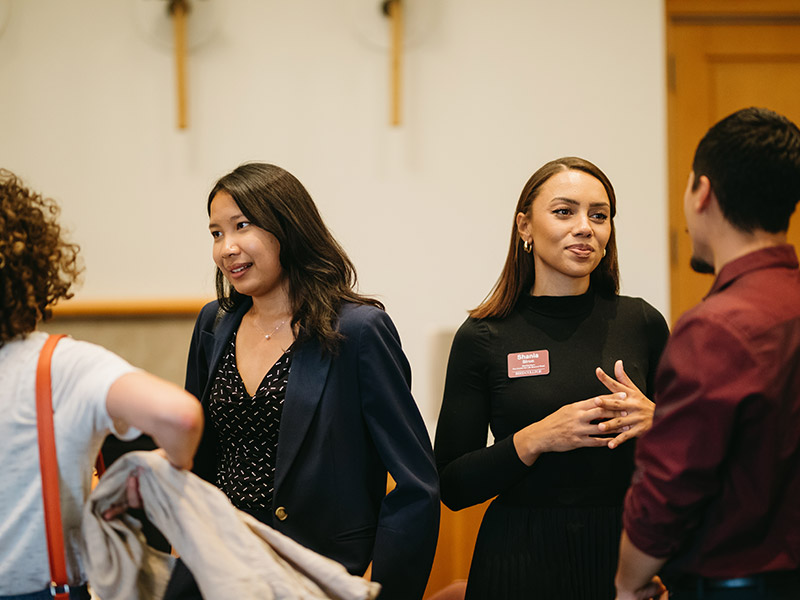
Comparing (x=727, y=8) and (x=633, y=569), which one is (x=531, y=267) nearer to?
(x=633, y=569)

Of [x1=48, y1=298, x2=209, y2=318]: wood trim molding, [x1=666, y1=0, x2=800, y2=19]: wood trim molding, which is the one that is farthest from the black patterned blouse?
[x1=666, y1=0, x2=800, y2=19]: wood trim molding

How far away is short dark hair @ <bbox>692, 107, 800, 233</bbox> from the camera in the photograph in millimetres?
1222

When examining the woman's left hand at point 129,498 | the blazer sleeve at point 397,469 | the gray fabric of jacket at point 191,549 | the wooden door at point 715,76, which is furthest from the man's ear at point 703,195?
the wooden door at point 715,76

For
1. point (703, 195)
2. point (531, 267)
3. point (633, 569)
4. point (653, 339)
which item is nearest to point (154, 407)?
point (633, 569)

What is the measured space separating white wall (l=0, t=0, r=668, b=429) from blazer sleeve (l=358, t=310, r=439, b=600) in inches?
53.9

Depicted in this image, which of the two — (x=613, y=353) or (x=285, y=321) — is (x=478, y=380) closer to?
(x=613, y=353)

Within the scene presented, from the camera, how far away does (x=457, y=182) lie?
311cm

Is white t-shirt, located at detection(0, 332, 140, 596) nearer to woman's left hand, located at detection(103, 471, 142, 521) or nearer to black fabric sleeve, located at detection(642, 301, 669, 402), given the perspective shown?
woman's left hand, located at detection(103, 471, 142, 521)

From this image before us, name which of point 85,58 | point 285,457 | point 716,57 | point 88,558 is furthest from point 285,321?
point 716,57

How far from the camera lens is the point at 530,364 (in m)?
1.84

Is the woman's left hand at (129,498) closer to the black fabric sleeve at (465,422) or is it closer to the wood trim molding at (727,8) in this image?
the black fabric sleeve at (465,422)

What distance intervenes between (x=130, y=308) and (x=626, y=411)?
1.97 m

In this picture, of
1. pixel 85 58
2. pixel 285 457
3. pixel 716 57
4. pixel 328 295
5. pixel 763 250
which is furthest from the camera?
pixel 716 57

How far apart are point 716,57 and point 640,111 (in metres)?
0.44
